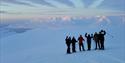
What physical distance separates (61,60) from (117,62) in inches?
145

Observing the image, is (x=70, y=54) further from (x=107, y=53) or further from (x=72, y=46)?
(x=107, y=53)

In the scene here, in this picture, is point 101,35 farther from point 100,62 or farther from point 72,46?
point 100,62

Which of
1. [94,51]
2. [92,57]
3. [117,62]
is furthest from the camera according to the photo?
[94,51]

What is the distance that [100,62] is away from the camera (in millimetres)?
23625

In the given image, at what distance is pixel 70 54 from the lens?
2809 cm

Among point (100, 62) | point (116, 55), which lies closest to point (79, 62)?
point (100, 62)

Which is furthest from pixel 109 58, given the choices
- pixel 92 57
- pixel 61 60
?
pixel 61 60

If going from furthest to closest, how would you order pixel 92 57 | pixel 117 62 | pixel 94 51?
pixel 94 51, pixel 92 57, pixel 117 62

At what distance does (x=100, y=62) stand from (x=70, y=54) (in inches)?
187

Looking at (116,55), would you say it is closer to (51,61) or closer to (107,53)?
(107,53)

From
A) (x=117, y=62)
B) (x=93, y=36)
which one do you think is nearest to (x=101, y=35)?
(x=93, y=36)

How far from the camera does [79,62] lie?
23.8 m

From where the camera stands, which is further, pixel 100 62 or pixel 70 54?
pixel 70 54

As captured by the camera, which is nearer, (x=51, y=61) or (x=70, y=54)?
(x=51, y=61)
